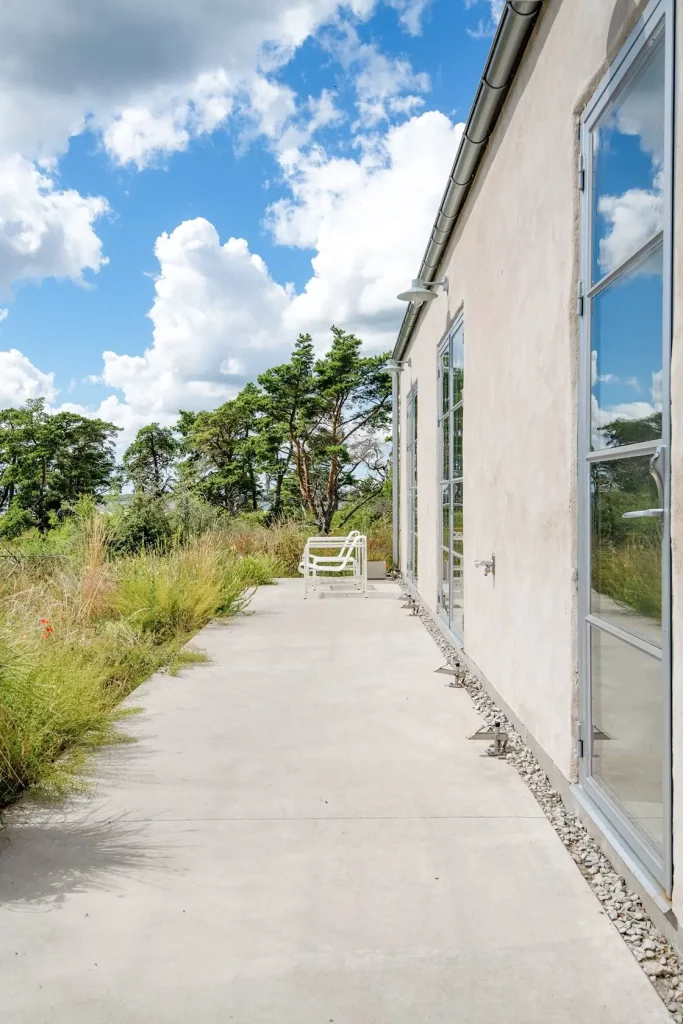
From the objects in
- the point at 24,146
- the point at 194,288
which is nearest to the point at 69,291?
the point at 194,288

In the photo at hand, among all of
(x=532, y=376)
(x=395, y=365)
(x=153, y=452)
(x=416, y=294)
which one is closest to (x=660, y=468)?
(x=532, y=376)

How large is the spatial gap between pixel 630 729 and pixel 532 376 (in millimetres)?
1614

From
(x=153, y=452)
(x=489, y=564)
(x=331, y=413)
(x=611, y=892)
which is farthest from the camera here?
(x=153, y=452)

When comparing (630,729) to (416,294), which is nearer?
(630,729)

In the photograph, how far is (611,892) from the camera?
2.05 m

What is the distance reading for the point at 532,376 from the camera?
315 cm

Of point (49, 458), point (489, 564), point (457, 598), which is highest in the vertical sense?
point (49, 458)

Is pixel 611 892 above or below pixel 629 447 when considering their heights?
below

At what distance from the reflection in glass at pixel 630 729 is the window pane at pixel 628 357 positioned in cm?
65

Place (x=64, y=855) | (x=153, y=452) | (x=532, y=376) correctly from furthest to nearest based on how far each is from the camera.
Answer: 1. (x=153, y=452)
2. (x=532, y=376)
3. (x=64, y=855)

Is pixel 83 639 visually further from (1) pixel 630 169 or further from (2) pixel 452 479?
(1) pixel 630 169

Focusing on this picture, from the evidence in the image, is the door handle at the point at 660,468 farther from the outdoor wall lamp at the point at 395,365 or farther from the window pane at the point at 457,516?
the outdoor wall lamp at the point at 395,365

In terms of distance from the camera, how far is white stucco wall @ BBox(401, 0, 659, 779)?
2596 mm

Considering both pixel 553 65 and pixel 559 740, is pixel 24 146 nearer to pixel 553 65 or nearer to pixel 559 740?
pixel 553 65
